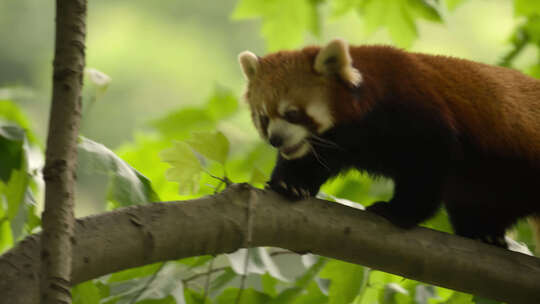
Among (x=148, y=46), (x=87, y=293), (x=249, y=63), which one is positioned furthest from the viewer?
(x=148, y=46)

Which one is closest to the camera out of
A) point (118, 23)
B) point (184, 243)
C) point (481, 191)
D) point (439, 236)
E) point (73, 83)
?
point (73, 83)

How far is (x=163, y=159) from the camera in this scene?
1.58 metres

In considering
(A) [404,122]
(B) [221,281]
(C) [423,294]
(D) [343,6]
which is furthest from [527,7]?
(B) [221,281]

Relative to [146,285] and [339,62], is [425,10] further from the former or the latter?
[146,285]

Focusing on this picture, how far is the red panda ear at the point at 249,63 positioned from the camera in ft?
7.36

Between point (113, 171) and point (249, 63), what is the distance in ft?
2.81

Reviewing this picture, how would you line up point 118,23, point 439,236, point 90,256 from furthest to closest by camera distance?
point 118,23, point 439,236, point 90,256

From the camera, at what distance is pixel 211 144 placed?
5.05 ft

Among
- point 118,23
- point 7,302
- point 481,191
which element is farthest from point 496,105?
point 118,23

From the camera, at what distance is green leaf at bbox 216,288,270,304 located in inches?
71.4

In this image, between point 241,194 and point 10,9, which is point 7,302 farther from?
point 10,9

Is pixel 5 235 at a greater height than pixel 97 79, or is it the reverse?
pixel 97 79

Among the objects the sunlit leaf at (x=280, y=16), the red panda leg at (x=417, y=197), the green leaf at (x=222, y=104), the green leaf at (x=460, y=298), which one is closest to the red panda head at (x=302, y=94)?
the red panda leg at (x=417, y=197)

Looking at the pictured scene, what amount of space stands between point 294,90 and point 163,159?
633mm
